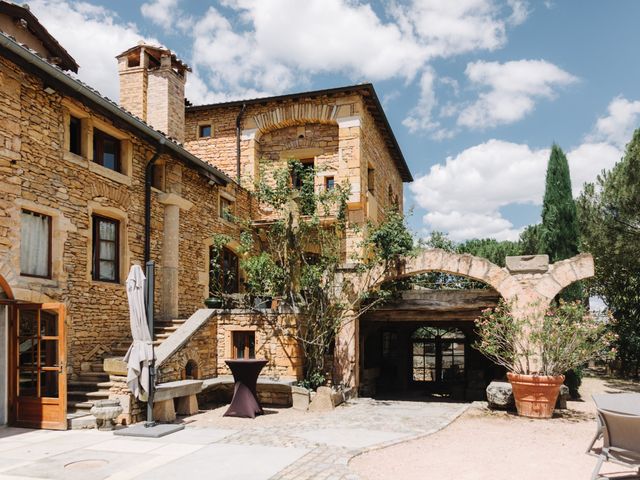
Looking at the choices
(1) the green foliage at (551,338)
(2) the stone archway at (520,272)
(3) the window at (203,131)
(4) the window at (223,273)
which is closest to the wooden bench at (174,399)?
(4) the window at (223,273)

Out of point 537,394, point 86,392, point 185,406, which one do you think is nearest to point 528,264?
point 537,394

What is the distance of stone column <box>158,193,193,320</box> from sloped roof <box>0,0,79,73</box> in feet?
24.4

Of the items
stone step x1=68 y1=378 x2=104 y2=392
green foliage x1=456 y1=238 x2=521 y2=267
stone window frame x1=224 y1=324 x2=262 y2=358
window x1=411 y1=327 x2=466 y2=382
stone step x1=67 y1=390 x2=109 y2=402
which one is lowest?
window x1=411 y1=327 x2=466 y2=382

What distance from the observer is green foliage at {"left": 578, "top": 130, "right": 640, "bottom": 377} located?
14875mm

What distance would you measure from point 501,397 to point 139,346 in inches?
264

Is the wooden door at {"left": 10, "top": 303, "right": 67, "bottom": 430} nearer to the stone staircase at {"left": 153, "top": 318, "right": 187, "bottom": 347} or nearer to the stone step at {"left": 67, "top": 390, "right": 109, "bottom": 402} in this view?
the stone step at {"left": 67, "top": 390, "right": 109, "bottom": 402}

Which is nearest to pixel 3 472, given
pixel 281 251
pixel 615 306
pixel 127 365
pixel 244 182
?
pixel 127 365

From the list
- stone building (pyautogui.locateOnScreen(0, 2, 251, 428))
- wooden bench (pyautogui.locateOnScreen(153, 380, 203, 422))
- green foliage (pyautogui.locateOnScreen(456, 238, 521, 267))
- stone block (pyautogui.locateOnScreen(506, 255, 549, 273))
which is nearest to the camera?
stone building (pyautogui.locateOnScreen(0, 2, 251, 428))

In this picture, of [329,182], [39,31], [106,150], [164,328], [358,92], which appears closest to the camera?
[106,150]

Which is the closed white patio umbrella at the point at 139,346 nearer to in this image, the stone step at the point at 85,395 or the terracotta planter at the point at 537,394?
the stone step at the point at 85,395

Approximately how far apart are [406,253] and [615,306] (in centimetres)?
1169

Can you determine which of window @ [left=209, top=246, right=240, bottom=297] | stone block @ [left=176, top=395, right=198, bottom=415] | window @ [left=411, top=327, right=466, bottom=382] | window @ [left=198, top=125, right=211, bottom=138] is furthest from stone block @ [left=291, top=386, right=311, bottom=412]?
window @ [left=198, top=125, right=211, bottom=138]

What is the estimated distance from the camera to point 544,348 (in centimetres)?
1012

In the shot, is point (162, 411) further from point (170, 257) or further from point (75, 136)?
point (75, 136)
